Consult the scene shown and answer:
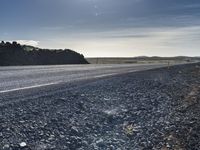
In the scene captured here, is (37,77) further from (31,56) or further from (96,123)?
(31,56)

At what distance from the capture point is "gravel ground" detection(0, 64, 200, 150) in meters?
7.28

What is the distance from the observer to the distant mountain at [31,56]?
45781 millimetres

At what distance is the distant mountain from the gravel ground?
33.1 metres

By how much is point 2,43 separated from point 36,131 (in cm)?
4276

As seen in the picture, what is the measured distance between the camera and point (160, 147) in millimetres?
7602

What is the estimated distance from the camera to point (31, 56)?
5131cm

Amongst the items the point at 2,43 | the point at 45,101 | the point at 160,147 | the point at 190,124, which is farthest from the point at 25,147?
the point at 2,43

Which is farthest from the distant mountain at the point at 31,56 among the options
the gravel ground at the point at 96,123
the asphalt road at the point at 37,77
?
the gravel ground at the point at 96,123

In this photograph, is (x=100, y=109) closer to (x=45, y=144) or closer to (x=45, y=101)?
(x=45, y=101)

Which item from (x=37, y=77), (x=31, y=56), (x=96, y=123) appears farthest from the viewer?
(x=31, y=56)

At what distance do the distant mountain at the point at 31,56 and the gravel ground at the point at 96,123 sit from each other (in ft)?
109

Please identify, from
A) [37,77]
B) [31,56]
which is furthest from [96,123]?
[31,56]

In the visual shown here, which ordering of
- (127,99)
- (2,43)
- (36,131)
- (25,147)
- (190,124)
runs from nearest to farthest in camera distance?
(25,147), (36,131), (190,124), (127,99), (2,43)

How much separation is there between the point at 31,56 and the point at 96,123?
43.5m
